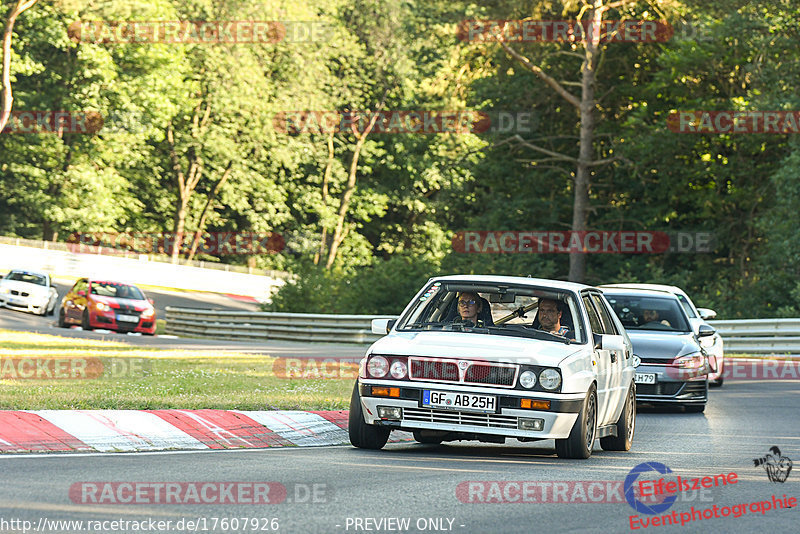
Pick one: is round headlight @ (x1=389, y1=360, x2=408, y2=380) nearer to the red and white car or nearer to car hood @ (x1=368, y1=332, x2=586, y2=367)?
car hood @ (x1=368, y1=332, x2=586, y2=367)

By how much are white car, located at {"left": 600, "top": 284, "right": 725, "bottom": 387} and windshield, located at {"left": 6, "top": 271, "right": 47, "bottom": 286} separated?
890 inches

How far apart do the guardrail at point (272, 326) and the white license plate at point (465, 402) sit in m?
23.5

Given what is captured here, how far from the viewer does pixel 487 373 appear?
10305 millimetres

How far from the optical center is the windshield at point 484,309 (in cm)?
1131

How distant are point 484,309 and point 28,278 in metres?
29.7

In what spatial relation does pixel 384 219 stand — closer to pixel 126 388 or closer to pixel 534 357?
pixel 126 388

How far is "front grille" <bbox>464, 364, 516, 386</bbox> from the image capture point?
1029cm

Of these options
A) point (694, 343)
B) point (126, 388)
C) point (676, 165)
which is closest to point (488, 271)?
point (676, 165)

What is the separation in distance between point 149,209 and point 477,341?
60058 mm

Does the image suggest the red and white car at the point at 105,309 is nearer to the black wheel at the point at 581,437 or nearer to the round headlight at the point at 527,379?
the black wheel at the point at 581,437

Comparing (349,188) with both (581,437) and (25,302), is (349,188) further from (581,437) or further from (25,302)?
(581,437)

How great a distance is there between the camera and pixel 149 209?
68.9 metres

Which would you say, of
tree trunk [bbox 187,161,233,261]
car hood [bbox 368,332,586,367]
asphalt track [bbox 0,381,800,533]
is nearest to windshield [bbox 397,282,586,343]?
car hood [bbox 368,332,586,367]

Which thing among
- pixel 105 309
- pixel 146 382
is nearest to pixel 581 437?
pixel 146 382
